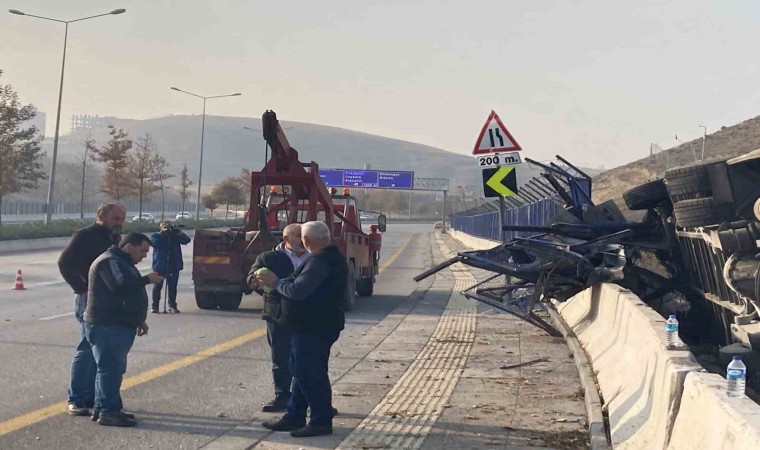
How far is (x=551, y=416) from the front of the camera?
27.9ft

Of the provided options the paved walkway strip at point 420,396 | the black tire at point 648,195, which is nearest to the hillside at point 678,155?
the paved walkway strip at point 420,396

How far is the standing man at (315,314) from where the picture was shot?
25.1ft

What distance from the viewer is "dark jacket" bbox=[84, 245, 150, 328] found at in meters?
8.22

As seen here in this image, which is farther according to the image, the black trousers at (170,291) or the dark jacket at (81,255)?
the black trousers at (170,291)

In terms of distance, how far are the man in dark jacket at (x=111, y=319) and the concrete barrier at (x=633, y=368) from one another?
12.5 ft

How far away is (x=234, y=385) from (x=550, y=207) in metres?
10.7

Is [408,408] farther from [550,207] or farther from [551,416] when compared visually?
[550,207]

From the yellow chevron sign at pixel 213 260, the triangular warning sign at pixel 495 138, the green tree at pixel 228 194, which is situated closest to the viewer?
the triangular warning sign at pixel 495 138

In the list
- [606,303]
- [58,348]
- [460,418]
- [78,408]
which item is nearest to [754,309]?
[606,303]

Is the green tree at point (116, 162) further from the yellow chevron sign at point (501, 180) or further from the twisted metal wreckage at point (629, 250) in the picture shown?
the twisted metal wreckage at point (629, 250)

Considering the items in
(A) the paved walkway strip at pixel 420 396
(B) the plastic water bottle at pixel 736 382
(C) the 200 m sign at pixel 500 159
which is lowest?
(A) the paved walkway strip at pixel 420 396

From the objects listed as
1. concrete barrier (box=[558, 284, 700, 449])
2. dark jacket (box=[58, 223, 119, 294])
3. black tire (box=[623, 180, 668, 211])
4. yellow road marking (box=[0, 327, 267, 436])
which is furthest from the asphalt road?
black tire (box=[623, 180, 668, 211])

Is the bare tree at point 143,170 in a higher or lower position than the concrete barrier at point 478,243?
higher

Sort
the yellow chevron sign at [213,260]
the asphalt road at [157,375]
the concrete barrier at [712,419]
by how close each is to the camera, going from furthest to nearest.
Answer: the yellow chevron sign at [213,260] → the asphalt road at [157,375] → the concrete barrier at [712,419]
